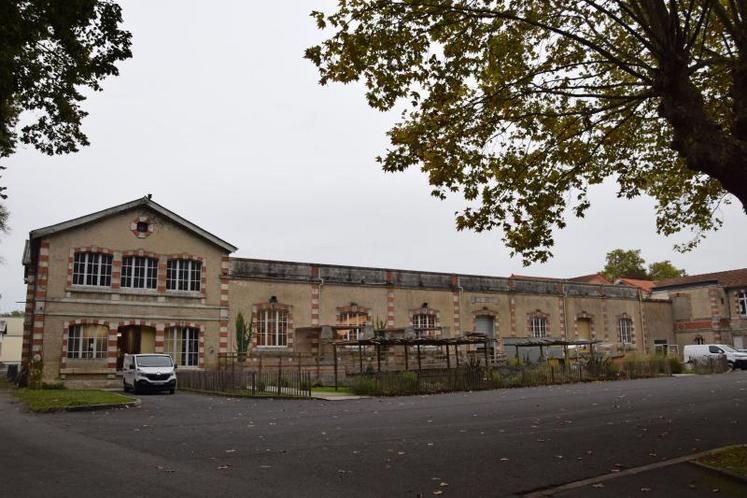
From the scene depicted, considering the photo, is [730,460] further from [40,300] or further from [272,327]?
[272,327]

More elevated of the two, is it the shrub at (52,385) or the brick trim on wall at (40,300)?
the brick trim on wall at (40,300)

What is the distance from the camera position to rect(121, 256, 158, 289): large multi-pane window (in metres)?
27.0

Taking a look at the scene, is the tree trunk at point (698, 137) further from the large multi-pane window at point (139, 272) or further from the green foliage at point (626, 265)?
the green foliage at point (626, 265)

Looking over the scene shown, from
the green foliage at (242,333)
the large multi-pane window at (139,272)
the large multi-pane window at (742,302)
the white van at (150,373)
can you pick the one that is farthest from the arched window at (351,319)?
the large multi-pane window at (742,302)

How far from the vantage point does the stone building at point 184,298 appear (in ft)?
83.3

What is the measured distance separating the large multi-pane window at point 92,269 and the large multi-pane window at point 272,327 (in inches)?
280

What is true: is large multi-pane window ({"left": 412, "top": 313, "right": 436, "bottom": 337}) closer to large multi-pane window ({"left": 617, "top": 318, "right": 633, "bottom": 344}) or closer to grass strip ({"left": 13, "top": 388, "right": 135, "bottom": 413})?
large multi-pane window ({"left": 617, "top": 318, "right": 633, "bottom": 344})

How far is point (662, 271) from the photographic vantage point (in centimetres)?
7381

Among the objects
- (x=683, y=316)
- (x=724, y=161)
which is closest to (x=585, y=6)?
(x=724, y=161)

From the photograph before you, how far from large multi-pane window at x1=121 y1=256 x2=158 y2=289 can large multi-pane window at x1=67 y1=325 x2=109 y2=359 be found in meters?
2.19

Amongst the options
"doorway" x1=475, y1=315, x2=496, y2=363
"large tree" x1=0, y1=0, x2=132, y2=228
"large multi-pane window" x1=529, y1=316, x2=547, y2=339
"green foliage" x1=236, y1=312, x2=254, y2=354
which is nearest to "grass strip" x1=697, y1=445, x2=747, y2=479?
"large tree" x1=0, y1=0, x2=132, y2=228

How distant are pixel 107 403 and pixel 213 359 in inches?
462

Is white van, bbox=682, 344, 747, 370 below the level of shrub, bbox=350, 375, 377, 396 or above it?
above

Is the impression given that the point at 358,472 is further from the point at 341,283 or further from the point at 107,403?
the point at 341,283
